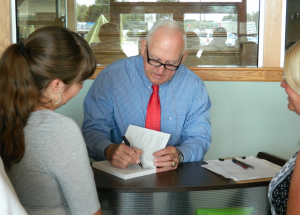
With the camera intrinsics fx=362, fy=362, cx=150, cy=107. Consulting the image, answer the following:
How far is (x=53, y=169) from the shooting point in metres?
1.04

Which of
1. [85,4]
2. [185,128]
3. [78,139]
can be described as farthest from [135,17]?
[78,139]

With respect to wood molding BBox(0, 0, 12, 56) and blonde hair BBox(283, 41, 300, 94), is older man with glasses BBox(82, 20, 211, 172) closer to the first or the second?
blonde hair BBox(283, 41, 300, 94)

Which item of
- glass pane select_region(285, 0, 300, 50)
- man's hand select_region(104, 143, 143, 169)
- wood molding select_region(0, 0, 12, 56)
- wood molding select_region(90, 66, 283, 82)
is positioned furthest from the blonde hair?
wood molding select_region(0, 0, 12, 56)

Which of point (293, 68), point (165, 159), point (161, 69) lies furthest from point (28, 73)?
point (161, 69)

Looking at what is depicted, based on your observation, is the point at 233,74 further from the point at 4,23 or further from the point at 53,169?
the point at 53,169

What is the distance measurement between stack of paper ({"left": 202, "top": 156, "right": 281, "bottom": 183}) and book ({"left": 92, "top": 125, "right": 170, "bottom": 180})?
0.24 meters

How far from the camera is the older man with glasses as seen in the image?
75.9 inches

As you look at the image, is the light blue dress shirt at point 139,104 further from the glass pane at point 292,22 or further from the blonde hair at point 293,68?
Answer: the glass pane at point 292,22

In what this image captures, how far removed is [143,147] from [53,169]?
25.5 inches

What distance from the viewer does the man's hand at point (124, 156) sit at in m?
1.55

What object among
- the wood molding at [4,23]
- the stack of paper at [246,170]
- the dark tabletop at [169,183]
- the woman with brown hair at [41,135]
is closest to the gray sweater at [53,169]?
the woman with brown hair at [41,135]

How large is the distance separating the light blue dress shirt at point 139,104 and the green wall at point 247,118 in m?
0.77

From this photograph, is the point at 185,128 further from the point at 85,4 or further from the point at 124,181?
the point at 85,4

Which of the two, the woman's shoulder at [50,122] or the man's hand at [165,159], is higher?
the woman's shoulder at [50,122]
